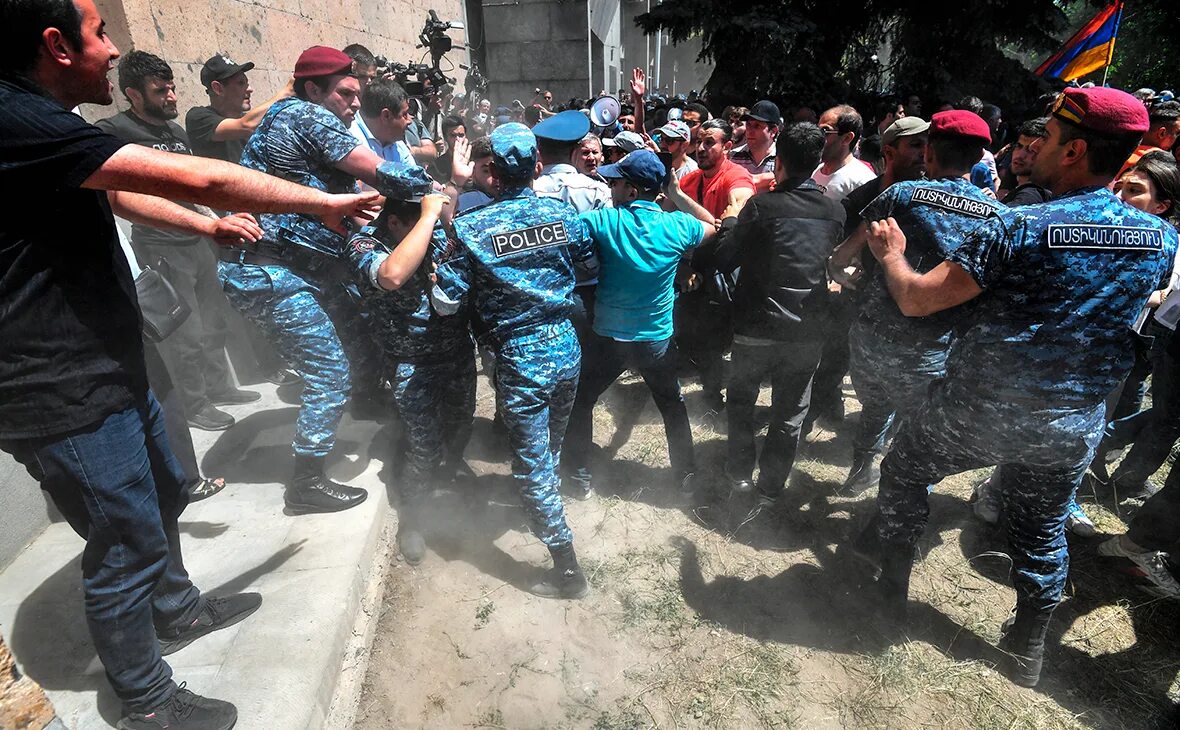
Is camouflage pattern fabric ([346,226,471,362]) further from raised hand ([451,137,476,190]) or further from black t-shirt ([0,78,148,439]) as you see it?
raised hand ([451,137,476,190])

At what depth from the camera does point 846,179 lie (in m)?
4.33

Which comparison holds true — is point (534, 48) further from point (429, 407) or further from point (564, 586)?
point (564, 586)

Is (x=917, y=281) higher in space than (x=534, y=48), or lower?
lower

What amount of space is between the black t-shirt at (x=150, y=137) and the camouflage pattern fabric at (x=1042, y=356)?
4.11m

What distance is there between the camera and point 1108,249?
1932mm

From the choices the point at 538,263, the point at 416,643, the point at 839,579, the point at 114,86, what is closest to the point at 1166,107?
the point at 839,579

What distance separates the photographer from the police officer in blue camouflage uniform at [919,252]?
2740mm

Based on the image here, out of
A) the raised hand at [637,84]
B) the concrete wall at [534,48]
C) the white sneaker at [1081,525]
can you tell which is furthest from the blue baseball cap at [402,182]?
the concrete wall at [534,48]

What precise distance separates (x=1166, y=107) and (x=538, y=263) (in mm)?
5754

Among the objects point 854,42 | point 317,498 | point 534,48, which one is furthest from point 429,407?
point 534,48

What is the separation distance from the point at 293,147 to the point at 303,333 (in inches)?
36.8

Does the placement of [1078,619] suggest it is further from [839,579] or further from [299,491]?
[299,491]

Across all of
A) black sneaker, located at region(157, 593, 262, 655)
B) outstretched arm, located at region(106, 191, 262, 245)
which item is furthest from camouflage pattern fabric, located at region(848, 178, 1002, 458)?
black sneaker, located at region(157, 593, 262, 655)

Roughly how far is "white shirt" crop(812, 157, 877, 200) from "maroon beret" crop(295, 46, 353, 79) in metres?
3.22
